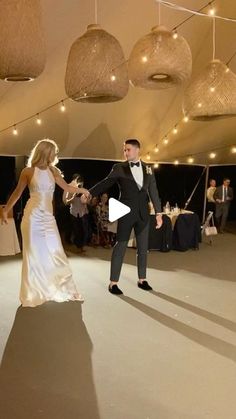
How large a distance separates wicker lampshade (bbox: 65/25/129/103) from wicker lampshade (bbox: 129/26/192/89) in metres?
0.15

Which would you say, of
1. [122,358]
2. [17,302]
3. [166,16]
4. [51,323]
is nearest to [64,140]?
[166,16]

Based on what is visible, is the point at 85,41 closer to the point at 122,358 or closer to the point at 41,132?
the point at 122,358

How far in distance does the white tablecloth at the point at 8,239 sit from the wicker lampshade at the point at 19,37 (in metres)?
4.14

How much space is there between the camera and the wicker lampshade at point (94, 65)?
3.16m

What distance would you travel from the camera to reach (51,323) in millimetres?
3744

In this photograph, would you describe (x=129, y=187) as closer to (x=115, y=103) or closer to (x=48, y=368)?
(x=48, y=368)

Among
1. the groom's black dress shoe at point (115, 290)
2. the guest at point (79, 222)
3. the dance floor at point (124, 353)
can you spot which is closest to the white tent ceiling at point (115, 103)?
the guest at point (79, 222)

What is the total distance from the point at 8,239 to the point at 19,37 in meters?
4.41

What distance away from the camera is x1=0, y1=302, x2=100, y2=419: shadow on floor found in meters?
2.49

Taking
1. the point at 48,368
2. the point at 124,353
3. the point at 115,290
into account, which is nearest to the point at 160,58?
the point at 124,353

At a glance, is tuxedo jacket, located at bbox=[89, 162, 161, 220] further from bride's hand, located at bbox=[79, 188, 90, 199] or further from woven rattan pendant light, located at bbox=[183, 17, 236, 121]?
woven rattan pendant light, located at bbox=[183, 17, 236, 121]

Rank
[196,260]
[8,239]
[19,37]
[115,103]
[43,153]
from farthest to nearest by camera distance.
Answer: [115,103] → [8,239] → [196,260] → [43,153] → [19,37]

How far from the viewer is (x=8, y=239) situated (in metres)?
6.67

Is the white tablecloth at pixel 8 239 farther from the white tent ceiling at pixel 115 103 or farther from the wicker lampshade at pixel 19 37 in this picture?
the wicker lampshade at pixel 19 37
